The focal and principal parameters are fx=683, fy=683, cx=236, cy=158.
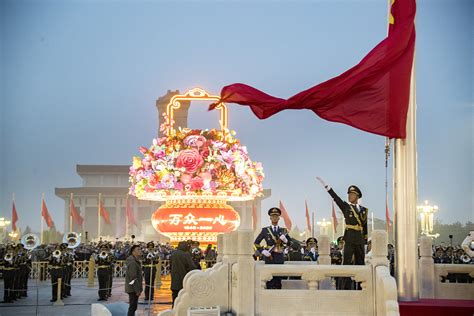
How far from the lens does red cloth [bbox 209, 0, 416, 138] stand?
6.23 metres

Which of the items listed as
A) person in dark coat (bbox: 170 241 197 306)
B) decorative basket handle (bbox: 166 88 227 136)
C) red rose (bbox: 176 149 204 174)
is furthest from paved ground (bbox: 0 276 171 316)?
decorative basket handle (bbox: 166 88 227 136)

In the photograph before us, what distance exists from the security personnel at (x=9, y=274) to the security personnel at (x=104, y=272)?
177cm

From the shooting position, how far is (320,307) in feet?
19.0

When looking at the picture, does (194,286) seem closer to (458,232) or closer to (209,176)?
(209,176)

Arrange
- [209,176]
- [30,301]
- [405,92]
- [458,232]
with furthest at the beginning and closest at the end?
[458,232] → [30,301] → [209,176] → [405,92]

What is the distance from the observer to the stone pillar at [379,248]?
5.60 metres

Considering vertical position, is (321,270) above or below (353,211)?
below

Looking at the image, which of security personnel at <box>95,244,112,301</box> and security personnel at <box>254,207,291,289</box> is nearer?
security personnel at <box>254,207,291,289</box>

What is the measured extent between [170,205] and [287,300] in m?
4.97

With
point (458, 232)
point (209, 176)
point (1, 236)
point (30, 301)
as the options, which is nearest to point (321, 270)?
point (209, 176)

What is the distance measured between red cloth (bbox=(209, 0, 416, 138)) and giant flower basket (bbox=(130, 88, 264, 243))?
13.4 feet

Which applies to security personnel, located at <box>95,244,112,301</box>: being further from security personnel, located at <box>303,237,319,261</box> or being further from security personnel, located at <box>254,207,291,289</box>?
security personnel, located at <box>254,207,291,289</box>

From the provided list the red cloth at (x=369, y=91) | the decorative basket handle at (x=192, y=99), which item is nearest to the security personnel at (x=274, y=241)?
the red cloth at (x=369, y=91)

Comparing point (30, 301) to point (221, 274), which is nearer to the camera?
point (221, 274)
